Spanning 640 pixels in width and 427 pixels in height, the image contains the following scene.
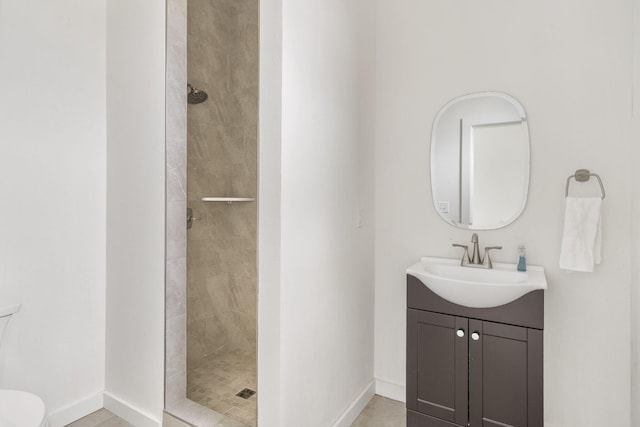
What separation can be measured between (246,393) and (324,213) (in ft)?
4.45

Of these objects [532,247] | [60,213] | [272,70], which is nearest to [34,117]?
[60,213]

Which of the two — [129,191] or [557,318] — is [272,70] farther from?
[557,318]

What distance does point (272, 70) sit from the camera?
147 centimetres

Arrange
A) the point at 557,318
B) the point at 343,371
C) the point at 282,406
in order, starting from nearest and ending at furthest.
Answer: the point at 282,406 < the point at 557,318 < the point at 343,371

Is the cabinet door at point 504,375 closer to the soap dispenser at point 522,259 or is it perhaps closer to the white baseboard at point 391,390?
the soap dispenser at point 522,259

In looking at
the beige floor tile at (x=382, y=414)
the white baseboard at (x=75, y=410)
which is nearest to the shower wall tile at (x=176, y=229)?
the white baseboard at (x=75, y=410)

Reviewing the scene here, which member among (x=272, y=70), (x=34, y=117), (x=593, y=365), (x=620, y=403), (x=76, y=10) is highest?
(x=76, y=10)

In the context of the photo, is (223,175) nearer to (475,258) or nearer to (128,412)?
(128,412)

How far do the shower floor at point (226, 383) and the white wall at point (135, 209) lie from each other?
0.36 m

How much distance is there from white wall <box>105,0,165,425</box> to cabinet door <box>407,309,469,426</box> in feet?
4.43

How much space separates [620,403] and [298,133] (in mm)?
2029

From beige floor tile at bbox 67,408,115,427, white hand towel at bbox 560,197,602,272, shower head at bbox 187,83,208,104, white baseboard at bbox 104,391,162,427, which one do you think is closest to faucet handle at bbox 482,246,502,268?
white hand towel at bbox 560,197,602,272

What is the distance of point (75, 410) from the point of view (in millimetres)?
1974

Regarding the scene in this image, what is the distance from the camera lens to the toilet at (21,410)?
1.23 meters
